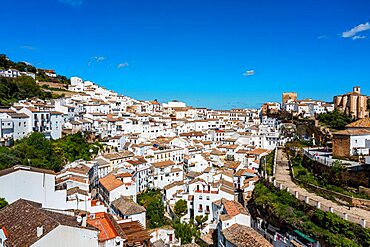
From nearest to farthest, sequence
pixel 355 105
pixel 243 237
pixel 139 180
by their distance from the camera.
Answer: pixel 243 237
pixel 139 180
pixel 355 105

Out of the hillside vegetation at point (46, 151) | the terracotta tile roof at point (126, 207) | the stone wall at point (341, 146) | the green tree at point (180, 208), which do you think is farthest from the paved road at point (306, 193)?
the hillside vegetation at point (46, 151)

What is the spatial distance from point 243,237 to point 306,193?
5935 mm

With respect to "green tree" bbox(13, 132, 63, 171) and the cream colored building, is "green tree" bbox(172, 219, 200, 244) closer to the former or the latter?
"green tree" bbox(13, 132, 63, 171)

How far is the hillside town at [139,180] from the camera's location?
1304cm

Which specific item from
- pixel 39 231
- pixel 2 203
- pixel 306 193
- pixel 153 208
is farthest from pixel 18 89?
pixel 306 193

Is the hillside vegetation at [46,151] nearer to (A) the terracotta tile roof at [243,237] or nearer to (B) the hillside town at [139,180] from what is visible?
(B) the hillside town at [139,180]

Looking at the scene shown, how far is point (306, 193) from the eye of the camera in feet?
65.5

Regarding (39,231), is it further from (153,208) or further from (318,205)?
(153,208)

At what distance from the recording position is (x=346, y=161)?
70.7 ft

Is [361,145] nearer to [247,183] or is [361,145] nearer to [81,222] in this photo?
[247,183]

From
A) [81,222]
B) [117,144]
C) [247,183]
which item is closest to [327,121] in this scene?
[247,183]

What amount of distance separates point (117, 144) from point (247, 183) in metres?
18.0

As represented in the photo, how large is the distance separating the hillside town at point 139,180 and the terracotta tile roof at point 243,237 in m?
0.06

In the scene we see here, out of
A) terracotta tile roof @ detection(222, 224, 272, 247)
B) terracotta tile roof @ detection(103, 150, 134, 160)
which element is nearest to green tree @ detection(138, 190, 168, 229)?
terracotta tile roof @ detection(103, 150, 134, 160)
